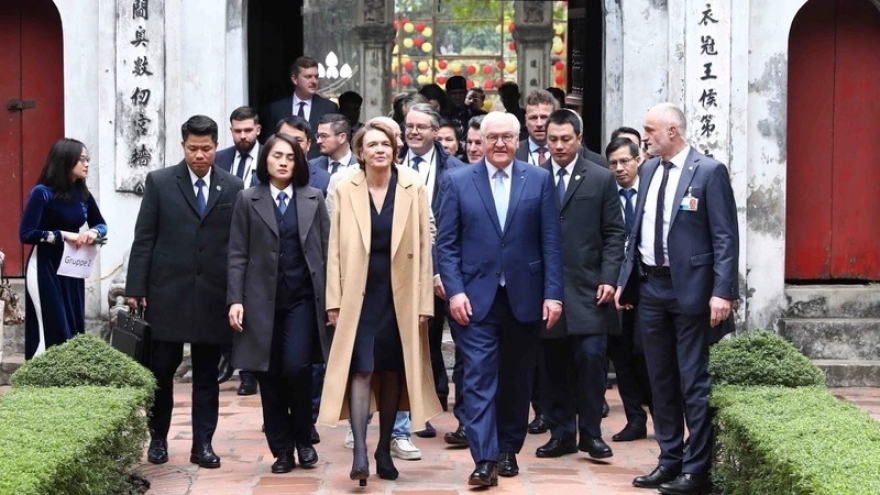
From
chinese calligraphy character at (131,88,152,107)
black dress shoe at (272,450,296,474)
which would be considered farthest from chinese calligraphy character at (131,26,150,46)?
→ black dress shoe at (272,450,296,474)

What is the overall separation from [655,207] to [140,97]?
5.21 metres

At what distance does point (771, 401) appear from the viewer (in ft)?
26.3

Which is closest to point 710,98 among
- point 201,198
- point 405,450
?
point 405,450

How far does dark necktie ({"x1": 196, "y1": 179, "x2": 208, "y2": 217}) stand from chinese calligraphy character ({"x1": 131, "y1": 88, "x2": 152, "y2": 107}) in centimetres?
326

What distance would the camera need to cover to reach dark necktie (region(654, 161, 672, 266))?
840cm

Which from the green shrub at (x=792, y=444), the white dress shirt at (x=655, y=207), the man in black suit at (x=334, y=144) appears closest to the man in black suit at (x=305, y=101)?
the man in black suit at (x=334, y=144)

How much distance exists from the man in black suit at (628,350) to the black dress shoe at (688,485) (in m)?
1.43

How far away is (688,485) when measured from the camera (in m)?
8.34

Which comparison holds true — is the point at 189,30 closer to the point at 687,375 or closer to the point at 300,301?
the point at 300,301

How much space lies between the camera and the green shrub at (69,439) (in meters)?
6.52

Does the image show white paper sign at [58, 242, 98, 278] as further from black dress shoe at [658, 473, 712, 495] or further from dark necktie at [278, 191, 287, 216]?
black dress shoe at [658, 473, 712, 495]

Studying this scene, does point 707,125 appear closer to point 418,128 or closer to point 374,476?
point 418,128

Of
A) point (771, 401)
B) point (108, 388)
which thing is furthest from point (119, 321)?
point (771, 401)

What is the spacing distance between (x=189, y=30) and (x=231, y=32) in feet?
1.17
